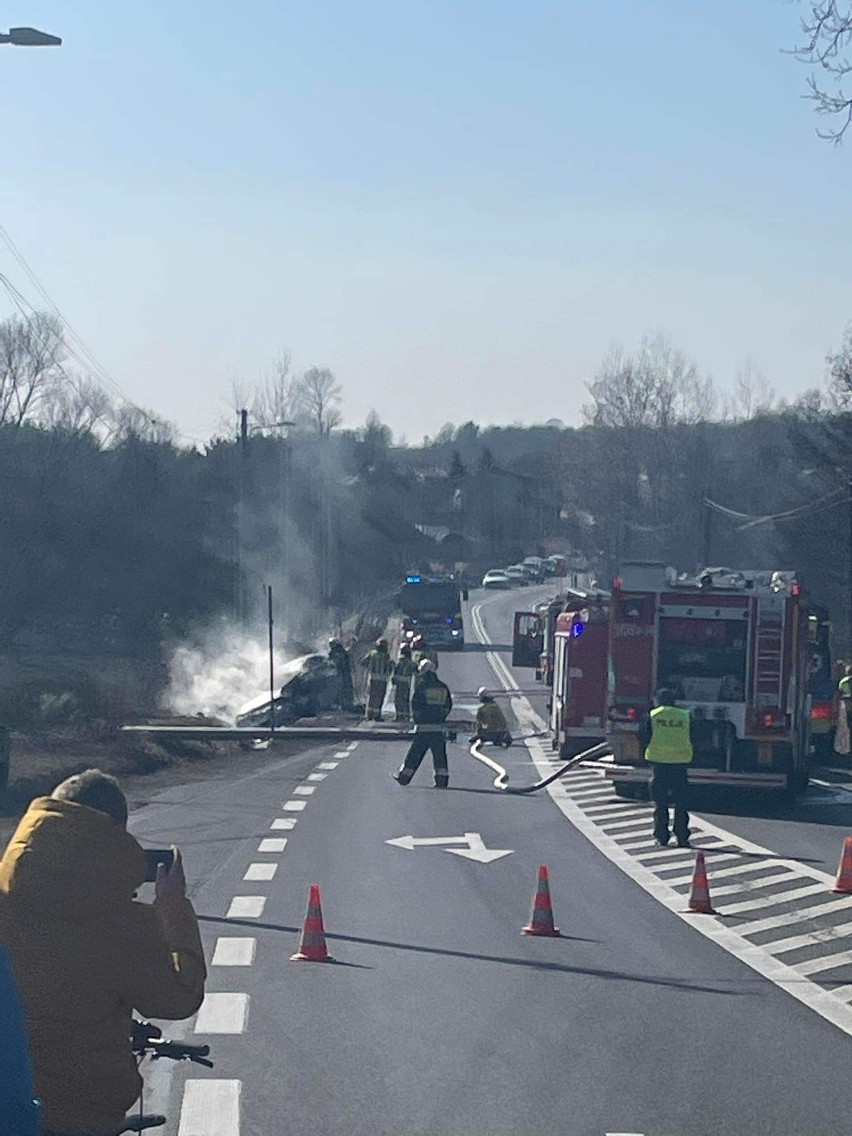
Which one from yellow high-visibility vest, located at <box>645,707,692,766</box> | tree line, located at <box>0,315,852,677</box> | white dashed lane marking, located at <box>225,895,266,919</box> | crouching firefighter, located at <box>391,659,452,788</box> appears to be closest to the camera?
white dashed lane marking, located at <box>225,895,266,919</box>

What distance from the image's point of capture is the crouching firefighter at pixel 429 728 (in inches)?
909

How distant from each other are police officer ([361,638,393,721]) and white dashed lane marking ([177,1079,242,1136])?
26424 mm

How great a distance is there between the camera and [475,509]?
175375mm

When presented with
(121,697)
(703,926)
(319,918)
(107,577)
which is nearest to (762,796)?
(703,926)

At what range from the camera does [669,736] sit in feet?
59.2

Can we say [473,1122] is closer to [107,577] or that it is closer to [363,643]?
[363,643]

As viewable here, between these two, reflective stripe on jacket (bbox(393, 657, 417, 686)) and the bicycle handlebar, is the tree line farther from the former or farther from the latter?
the bicycle handlebar

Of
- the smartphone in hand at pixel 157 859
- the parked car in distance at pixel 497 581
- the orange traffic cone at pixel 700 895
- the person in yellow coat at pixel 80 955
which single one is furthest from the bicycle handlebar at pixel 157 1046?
the parked car in distance at pixel 497 581

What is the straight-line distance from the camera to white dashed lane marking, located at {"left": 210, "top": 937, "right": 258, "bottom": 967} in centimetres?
1077

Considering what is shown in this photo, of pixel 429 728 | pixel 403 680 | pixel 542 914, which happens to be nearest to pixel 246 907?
pixel 542 914

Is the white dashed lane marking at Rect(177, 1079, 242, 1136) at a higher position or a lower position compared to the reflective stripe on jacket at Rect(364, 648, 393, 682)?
lower

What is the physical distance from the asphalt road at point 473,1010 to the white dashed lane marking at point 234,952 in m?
0.03

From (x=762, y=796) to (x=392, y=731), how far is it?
35.2 feet

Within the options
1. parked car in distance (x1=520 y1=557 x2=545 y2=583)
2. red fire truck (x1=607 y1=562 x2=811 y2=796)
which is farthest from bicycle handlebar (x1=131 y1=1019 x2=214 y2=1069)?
parked car in distance (x1=520 y1=557 x2=545 y2=583)
